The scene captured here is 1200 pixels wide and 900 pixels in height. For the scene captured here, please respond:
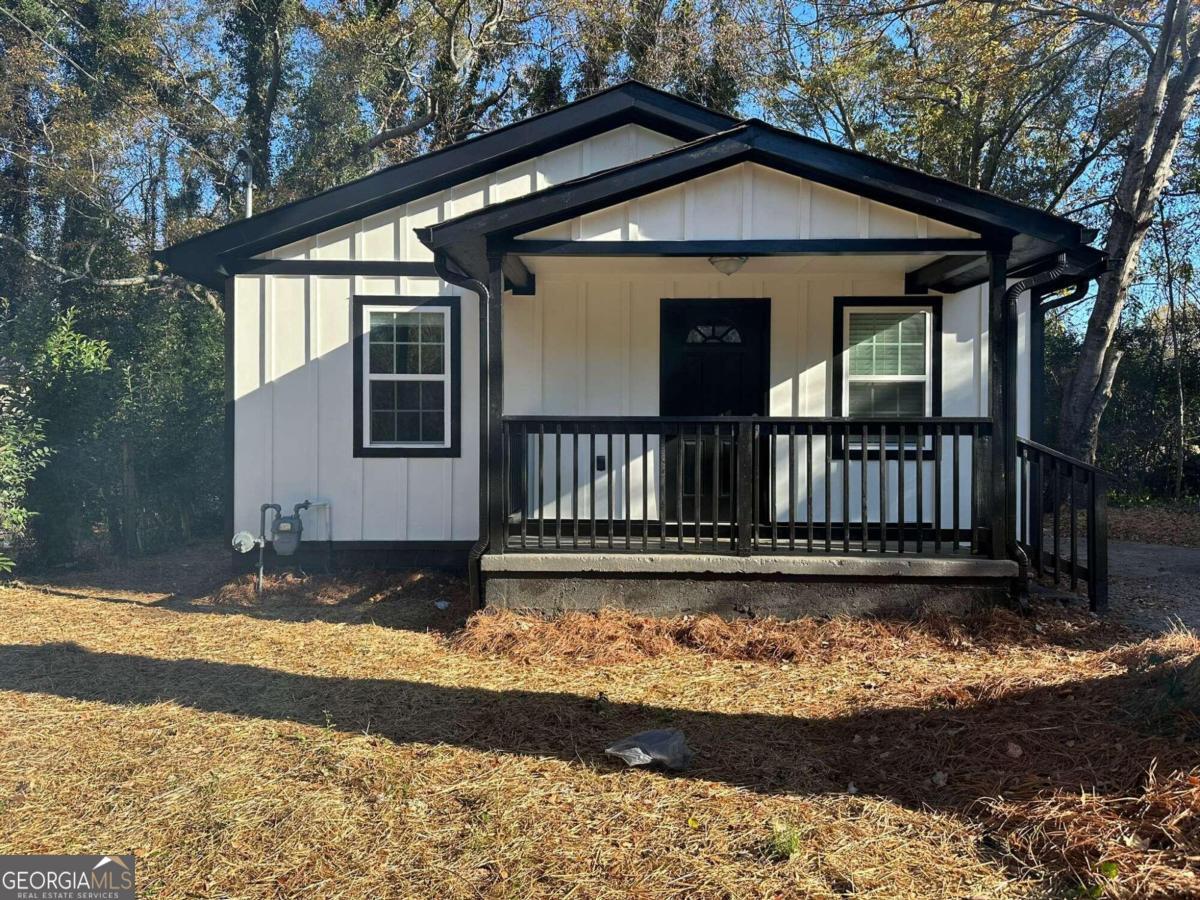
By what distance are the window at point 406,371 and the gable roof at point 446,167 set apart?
89cm

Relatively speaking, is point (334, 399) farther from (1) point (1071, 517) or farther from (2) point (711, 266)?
(1) point (1071, 517)

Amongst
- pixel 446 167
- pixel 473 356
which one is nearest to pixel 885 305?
pixel 473 356

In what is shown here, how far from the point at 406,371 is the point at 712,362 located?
2.90m

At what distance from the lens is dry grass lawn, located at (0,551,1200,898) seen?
278cm

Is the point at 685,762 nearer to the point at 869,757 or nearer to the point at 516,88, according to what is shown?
the point at 869,757

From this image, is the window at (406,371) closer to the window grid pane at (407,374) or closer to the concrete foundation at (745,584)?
the window grid pane at (407,374)

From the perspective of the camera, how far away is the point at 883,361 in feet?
24.9

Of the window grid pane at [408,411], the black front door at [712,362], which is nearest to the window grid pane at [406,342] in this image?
the window grid pane at [408,411]

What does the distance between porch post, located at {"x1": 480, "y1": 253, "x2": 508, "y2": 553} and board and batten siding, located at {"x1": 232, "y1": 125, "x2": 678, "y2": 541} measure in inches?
66.4

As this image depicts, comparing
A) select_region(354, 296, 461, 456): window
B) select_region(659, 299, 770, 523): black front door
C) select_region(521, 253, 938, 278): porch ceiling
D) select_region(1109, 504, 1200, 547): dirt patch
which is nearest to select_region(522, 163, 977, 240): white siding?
select_region(521, 253, 938, 278): porch ceiling

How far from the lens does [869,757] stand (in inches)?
145

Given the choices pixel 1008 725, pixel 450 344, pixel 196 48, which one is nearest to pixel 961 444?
pixel 1008 725

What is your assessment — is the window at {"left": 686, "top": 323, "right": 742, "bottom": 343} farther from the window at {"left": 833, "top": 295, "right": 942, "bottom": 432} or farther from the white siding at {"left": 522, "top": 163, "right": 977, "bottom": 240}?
the white siding at {"left": 522, "top": 163, "right": 977, "bottom": 240}

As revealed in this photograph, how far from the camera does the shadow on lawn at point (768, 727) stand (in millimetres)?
3297
